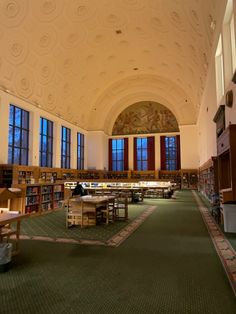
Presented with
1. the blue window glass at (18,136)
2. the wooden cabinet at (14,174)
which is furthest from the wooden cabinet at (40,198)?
the blue window glass at (18,136)

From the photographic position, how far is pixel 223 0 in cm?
687

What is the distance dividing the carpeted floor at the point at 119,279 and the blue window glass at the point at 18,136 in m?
10.2

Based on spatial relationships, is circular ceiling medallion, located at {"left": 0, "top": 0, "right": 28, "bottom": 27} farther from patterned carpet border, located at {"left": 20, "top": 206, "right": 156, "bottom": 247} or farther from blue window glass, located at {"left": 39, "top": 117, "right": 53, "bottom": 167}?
patterned carpet border, located at {"left": 20, "top": 206, "right": 156, "bottom": 247}

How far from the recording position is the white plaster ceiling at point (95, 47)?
11047 mm

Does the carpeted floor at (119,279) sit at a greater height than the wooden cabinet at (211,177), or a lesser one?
lesser

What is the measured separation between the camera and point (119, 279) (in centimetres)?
334

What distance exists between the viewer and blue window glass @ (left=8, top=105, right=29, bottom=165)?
14.2 m

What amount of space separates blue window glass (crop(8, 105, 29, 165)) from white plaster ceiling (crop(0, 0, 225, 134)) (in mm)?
1070

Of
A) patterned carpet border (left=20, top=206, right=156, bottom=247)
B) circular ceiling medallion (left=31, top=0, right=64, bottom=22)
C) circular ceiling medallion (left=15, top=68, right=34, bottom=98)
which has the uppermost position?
circular ceiling medallion (left=31, top=0, right=64, bottom=22)

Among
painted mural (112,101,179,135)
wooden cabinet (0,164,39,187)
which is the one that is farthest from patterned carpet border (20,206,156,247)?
painted mural (112,101,179,135)

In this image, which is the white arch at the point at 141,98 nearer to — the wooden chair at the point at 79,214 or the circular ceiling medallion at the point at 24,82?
the circular ceiling medallion at the point at 24,82

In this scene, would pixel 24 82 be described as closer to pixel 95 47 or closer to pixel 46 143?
pixel 46 143

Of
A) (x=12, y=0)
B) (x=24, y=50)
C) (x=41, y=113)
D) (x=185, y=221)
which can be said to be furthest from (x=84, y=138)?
(x=185, y=221)

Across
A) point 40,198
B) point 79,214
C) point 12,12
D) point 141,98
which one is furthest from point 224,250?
point 141,98
